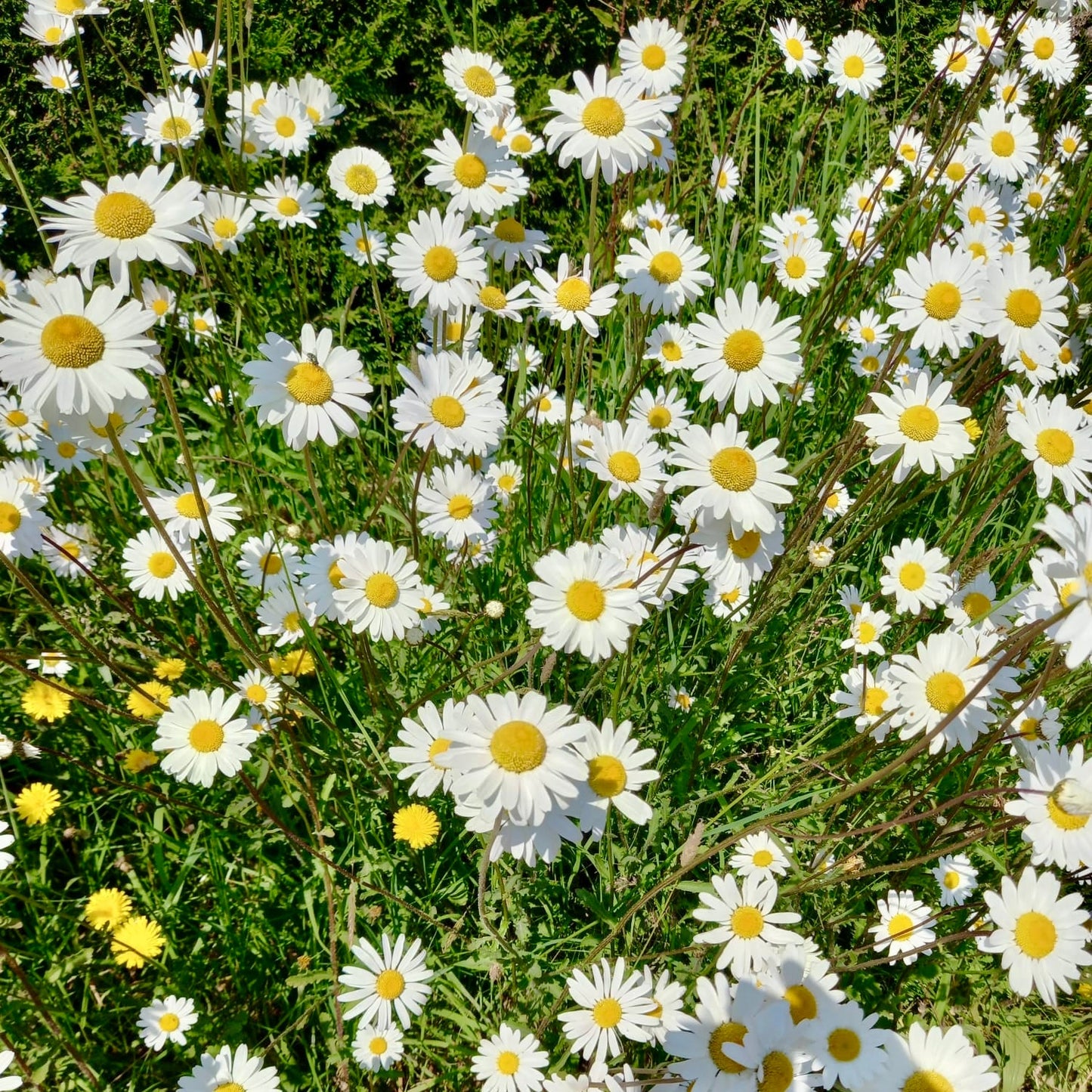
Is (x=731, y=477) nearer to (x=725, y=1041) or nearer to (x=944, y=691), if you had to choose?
(x=944, y=691)

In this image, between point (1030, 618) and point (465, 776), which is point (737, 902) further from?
point (1030, 618)

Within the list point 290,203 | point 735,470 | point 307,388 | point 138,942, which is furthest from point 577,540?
point 290,203

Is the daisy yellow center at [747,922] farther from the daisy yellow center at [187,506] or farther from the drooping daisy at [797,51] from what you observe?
the drooping daisy at [797,51]

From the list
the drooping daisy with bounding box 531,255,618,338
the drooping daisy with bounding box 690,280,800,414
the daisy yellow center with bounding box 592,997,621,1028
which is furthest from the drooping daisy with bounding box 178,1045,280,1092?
the drooping daisy with bounding box 531,255,618,338

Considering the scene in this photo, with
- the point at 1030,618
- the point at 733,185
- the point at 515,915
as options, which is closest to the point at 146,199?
the point at 515,915

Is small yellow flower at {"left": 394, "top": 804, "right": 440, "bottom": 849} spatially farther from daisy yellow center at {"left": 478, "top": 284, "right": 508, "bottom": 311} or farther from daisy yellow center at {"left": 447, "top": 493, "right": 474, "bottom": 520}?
daisy yellow center at {"left": 478, "top": 284, "right": 508, "bottom": 311}

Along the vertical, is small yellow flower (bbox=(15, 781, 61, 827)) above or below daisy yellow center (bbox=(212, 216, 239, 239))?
below

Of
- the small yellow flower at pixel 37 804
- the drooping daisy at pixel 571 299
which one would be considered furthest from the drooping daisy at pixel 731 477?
the small yellow flower at pixel 37 804
